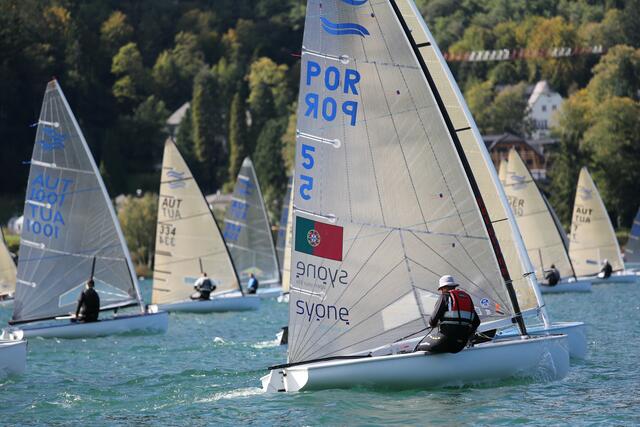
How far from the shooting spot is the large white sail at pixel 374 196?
60.1ft

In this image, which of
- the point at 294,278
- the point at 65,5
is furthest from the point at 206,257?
the point at 65,5

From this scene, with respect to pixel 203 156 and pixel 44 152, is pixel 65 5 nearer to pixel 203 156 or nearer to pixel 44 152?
pixel 203 156

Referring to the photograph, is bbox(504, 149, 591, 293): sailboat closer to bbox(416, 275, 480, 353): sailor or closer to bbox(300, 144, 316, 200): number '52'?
bbox(300, 144, 316, 200): number '52'

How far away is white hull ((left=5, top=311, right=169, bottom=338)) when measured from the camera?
2889 cm

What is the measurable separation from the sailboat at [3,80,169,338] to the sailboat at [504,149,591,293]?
681 inches

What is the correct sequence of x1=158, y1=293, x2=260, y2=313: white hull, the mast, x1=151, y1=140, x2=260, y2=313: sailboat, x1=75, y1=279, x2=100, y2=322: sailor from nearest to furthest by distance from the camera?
the mast
x1=75, y1=279, x2=100, y2=322: sailor
x1=158, y1=293, x2=260, y2=313: white hull
x1=151, y1=140, x2=260, y2=313: sailboat

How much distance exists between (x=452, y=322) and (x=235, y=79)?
133590 mm

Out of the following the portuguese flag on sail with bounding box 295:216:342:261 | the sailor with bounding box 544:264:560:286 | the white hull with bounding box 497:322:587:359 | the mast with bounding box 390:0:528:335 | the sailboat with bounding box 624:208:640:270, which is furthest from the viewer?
the sailboat with bounding box 624:208:640:270

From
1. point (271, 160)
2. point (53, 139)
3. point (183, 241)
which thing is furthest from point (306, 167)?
point (271, 160)

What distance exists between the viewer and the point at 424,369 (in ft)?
57.4

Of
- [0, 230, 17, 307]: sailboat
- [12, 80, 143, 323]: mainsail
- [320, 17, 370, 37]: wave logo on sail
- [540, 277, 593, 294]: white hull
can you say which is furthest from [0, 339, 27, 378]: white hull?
[540, 277, 593, 294]: white hull

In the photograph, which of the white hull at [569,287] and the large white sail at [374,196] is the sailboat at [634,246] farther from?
the large white sail at [374,196]

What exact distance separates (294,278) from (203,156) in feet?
364

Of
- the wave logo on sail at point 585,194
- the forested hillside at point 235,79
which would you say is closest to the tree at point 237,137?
the forested hillside at point 235,79
